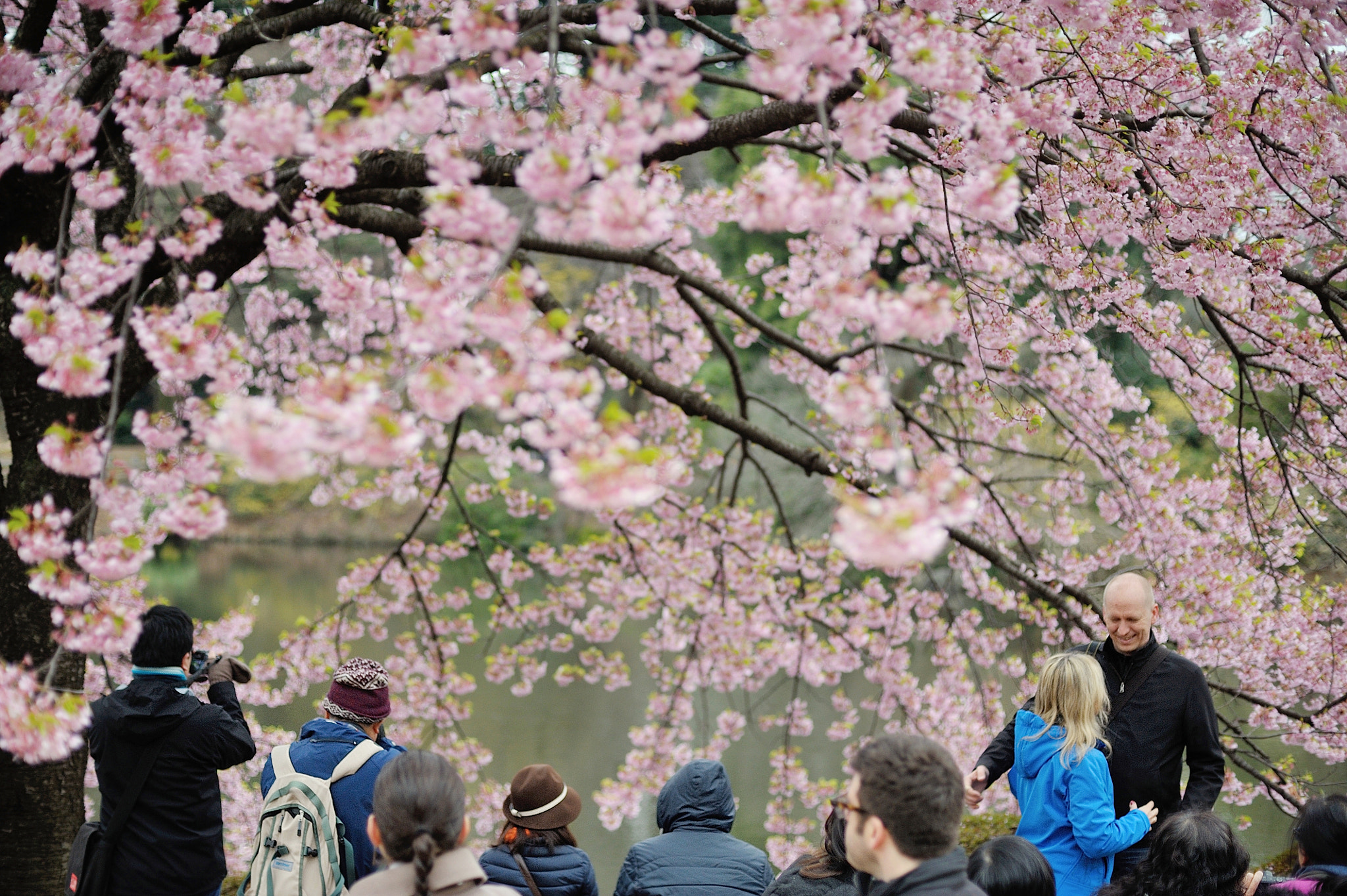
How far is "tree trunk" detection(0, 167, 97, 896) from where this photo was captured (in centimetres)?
306

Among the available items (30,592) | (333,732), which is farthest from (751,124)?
(30,592)

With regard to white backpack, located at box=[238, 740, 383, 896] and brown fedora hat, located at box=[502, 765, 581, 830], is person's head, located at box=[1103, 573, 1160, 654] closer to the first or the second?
brown fedora hat, located at box=[502, 765, 581, 830]

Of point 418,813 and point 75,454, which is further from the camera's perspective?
point 75,454

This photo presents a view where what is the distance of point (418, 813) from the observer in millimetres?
1409

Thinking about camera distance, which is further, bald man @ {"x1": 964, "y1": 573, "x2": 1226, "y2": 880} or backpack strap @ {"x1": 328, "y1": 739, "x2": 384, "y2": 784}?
bald man @ {"x1": 964, "y1": 573, "x2": 1226, "y2": 880}

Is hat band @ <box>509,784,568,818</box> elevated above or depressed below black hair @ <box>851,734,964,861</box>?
below

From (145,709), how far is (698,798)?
1.26 metres

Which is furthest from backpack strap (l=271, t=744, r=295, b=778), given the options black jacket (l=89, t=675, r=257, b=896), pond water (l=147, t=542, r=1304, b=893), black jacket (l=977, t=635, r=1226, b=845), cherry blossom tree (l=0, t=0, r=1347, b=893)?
pond water (l=147, t=542, r=1304, b=893)

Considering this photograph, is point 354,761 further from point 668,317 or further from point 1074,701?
point 668,317

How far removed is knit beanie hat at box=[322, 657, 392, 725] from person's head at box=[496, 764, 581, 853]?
45 centimetres

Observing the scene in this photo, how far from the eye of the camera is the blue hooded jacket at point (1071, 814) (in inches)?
81.9

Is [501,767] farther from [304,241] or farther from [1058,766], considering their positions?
[1058,766]

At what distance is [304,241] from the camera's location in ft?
9.73

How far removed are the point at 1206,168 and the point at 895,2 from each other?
3.66 ft
